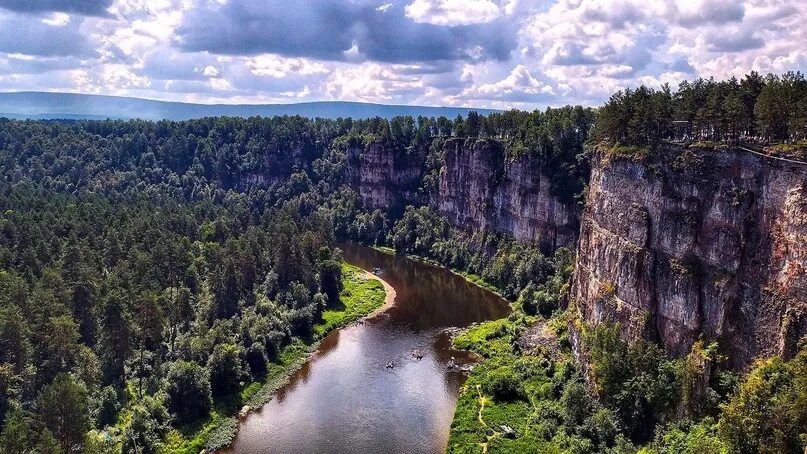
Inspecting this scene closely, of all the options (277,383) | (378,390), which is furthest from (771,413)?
(277,383)

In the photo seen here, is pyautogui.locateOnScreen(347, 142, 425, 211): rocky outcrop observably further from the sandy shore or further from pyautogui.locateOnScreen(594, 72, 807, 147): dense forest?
pyautogui.locateOnScreen(594, 72, 807, 147): dense forest

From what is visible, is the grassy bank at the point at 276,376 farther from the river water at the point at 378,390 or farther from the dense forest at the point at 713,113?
the dense forest at the point at 713,113

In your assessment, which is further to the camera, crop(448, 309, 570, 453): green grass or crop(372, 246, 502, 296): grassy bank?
crop(372, 246, 502, 296): grassy bank

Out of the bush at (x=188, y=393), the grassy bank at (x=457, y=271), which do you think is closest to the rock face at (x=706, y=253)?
the grassy bank at (x=457, y=271)

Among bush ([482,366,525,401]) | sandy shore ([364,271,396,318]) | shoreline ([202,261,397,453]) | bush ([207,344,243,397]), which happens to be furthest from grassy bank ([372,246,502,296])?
bush ([207,344,243,397])

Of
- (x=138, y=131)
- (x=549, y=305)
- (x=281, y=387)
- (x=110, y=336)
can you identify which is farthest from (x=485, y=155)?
(x=138, y=131)

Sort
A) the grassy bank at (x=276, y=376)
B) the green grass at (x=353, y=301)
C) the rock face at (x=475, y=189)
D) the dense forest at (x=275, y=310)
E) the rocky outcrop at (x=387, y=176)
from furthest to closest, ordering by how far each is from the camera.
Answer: the rocky outcrop at (x=387, y=176) → the rock face at (x=475, y=189) → the green grass at (x=353, y=301) → the grassy bank at (x=276, y=376) → the dense forest at (x=275, y=310)
